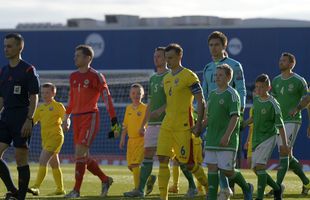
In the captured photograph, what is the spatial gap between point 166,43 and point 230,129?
29.6 meters

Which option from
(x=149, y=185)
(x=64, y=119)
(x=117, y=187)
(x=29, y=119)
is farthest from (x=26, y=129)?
(x=117, y=187)

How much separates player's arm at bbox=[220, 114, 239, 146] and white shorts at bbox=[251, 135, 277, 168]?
1.61 meters

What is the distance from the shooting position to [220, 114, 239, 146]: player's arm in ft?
39.4

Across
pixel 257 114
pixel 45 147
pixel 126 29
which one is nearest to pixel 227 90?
pixel 257 114

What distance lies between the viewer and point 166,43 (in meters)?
41.5

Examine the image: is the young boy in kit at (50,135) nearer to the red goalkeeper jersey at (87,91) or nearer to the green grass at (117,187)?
the green grass at (117,187)

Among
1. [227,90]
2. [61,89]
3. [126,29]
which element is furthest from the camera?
[126,29]

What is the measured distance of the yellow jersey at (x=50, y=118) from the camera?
53.6 ft

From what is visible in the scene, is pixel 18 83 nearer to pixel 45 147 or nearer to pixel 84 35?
pixel 45 147

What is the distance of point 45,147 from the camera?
16109 millimetres

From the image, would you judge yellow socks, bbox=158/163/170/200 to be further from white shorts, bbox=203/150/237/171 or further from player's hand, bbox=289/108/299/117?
player's hand, bbox=289/108/299/117

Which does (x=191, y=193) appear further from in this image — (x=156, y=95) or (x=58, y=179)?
(x=58, y=179)

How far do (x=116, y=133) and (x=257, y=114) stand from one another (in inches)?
79.7

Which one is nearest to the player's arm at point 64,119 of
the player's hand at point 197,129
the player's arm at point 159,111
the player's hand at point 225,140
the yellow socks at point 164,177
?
the player's arm at point 159,111
